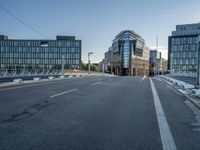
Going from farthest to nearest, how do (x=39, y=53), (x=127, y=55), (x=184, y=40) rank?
(x=39, y=53) < (x=127, y=55) < (x=184, y=40)

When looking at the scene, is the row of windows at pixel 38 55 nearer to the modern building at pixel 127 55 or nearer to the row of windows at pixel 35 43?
the row of windows at pixel 35 43

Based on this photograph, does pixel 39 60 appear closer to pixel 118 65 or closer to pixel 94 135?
pixel 118 65

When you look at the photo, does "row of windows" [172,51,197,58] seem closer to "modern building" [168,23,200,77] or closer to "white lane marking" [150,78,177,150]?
"modern building" [168,23,200,77]

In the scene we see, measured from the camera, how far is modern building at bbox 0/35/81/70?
425 ft

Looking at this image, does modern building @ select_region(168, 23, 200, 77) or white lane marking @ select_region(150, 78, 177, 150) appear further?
modern building @ select_region(168, 23, 200, 77)

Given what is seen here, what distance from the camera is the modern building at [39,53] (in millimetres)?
129500

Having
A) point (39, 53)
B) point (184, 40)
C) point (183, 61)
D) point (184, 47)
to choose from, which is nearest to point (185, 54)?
point (183, 61)

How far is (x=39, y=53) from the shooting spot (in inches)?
5143

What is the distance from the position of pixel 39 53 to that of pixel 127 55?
47.8 metres

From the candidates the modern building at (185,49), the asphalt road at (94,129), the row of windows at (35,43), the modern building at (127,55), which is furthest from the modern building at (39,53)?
the asphalt road at (94,129)

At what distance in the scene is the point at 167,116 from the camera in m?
6.93

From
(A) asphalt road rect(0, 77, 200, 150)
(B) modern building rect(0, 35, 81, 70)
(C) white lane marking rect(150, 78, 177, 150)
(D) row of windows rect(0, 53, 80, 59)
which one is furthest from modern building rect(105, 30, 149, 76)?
(C) white lane marking rect(150, 78, 177, 150)

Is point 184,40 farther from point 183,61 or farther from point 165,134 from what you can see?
point 165,134

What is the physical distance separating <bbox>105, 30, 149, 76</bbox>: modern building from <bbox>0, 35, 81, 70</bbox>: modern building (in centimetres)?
2137
